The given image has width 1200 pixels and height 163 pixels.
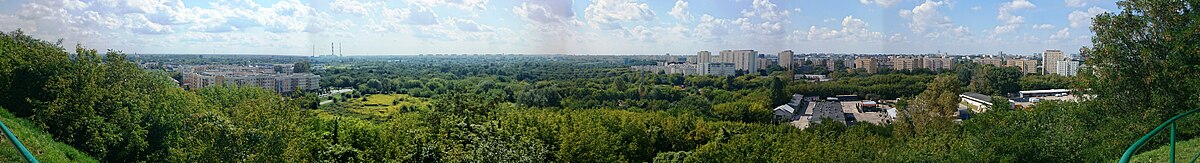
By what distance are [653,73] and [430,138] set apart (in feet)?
73.6

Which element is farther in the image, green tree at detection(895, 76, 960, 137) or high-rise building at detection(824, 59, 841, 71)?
high-rise building at detection(824, 59, 841, 71)

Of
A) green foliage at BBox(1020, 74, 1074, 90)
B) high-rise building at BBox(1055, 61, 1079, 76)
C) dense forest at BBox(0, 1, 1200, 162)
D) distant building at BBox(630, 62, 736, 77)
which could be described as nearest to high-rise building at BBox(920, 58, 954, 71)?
high-rise building at BBox(1055, 61, 1079, 76)

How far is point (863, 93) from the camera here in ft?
83.6

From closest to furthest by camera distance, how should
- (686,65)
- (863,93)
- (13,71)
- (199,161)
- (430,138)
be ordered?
(199,161) < (13,71) < (430,138) < (863,93) < (686,65)

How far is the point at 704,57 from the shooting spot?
34.1 m

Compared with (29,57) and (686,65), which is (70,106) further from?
(686,65)

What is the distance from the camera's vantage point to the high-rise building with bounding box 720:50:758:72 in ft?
102

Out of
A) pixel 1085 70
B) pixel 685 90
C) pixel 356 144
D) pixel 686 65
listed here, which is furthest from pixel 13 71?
pixel 686 65

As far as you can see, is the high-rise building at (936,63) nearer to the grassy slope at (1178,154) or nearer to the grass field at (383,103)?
the grass field at (383,103)

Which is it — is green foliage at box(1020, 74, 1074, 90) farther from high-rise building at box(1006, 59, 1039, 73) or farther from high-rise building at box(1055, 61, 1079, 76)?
high-rise building at box(1006, 59, 1039, 73)

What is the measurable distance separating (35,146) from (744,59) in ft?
90.2

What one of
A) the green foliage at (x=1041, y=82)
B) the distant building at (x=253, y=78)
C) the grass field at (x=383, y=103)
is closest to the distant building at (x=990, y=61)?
the green foliage at (x=1041, y=82)

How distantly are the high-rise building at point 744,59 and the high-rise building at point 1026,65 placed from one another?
31.9 ft

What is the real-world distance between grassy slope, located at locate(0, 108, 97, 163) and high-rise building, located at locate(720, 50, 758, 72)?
26090 mm
